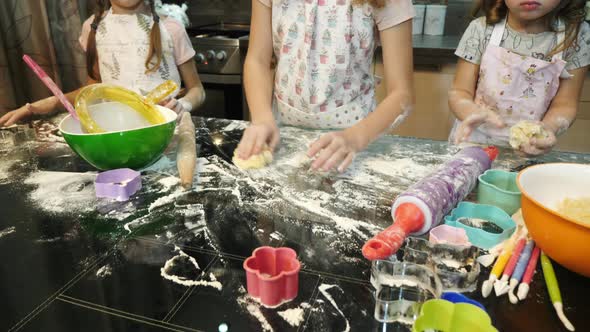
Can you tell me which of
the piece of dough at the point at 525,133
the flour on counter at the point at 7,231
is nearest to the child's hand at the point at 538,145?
the piece of dough at the point at 525,133

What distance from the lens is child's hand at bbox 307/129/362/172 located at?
0.86 m

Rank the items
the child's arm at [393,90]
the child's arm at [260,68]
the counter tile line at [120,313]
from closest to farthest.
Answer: the counter tile line at [120,313]
the child's arm at [393,90]
the child's arm at [260,68]

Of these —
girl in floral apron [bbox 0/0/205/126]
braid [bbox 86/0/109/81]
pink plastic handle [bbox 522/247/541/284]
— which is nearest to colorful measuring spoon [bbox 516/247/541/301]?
pink plastic handle [bbox 522/247/541/284]

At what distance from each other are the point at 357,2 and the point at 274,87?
1.20ft

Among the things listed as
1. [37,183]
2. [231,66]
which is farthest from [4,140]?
[231,66]

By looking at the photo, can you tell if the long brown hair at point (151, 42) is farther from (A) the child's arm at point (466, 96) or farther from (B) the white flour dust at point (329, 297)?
(B) the white flour dust at point (329, 297)

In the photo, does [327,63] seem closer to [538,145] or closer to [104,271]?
[538,145]

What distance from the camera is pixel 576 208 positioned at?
64cm

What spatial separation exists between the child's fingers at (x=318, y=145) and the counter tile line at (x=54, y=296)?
0.40 meters

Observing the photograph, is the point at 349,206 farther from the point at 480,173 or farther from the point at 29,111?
the point at 29,111

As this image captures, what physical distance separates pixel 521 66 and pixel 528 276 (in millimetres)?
933

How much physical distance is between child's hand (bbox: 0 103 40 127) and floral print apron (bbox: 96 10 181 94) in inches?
10.9

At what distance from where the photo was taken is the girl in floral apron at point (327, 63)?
1.08 meters

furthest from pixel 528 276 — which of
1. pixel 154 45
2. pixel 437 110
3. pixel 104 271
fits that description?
pixel 437 110
